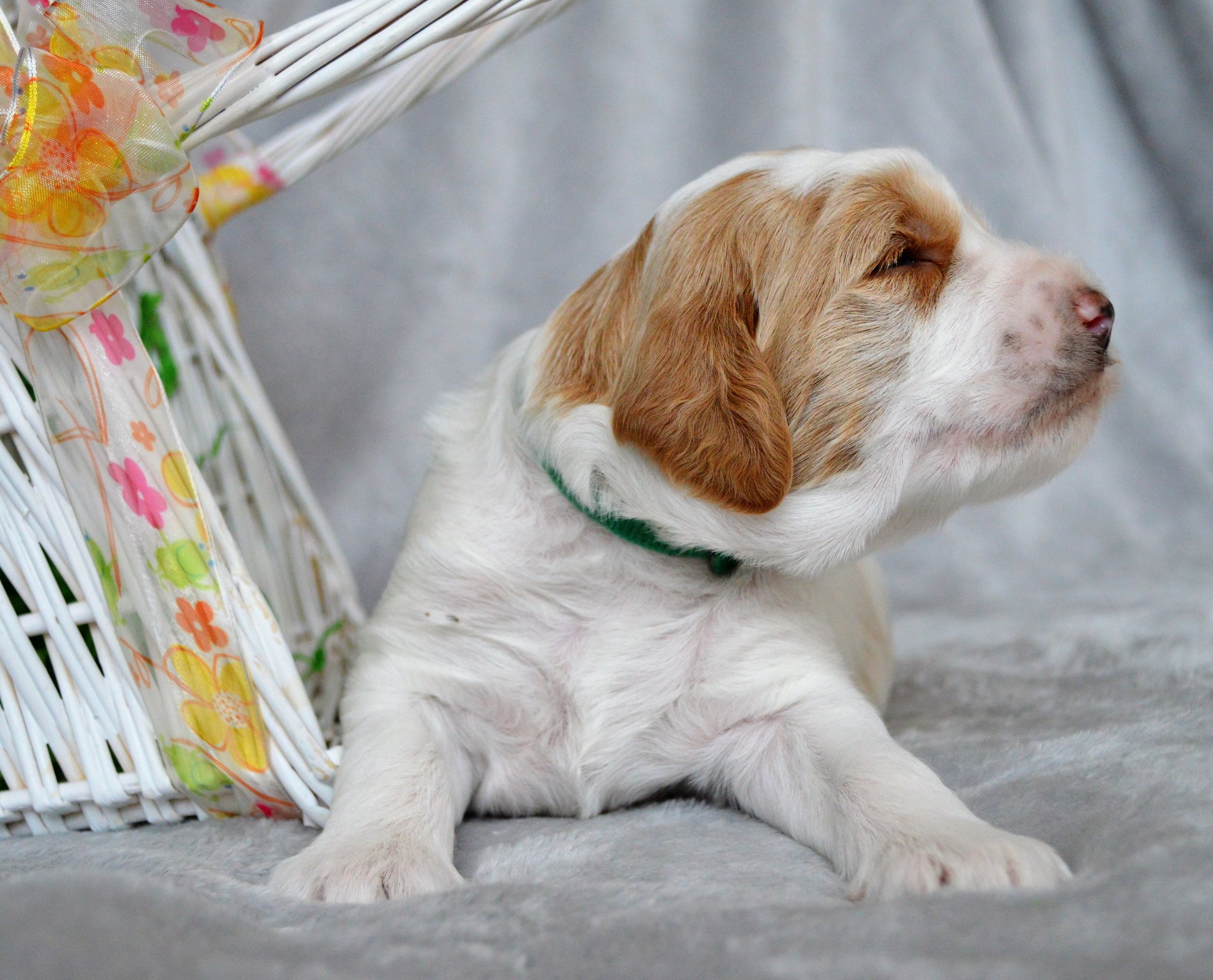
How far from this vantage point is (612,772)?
196 centimetres

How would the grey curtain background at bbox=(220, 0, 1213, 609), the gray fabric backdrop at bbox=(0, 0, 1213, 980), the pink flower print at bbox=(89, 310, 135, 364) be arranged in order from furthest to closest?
the grey curtain background at bbox=(220, 0, 1213, 609)
the gray fabric backdrop at bbox=(0, 0, 1213, 980)
the pink flower print at bbox=(89, 310, 135, 364)

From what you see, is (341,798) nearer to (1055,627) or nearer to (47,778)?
(47,778)

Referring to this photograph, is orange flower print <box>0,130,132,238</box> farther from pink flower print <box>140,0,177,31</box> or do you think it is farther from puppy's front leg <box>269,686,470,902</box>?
puppy's front leg <box>269,686,470,902</box>

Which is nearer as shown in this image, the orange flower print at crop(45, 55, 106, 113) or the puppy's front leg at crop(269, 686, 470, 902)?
the puppy's front leg at crop(269, 686, 470, 902)

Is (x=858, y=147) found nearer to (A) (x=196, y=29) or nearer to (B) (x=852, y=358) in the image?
(B) (x=852, y=358)

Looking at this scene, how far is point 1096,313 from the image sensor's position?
180 cm

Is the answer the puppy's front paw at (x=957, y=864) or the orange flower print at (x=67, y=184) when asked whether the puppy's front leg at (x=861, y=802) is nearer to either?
the puppy's front paw at (x=957, y=864)

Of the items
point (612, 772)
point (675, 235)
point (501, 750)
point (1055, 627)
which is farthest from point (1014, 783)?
point (1055, 627)

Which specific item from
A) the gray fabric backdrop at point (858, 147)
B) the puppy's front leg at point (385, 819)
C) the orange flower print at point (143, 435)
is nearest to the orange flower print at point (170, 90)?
the orange flower print at point (143, 435)

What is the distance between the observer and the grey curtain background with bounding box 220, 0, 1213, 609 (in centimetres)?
384

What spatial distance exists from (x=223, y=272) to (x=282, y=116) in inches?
43.9

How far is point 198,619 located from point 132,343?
426 millimetres

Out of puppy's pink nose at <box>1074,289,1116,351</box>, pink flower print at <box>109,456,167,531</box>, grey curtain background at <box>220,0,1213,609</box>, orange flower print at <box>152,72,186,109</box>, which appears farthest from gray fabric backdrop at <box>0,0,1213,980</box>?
orange flower print at <box>152,72,186,109</box>

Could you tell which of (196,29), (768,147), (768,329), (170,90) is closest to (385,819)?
→ (768,329)
